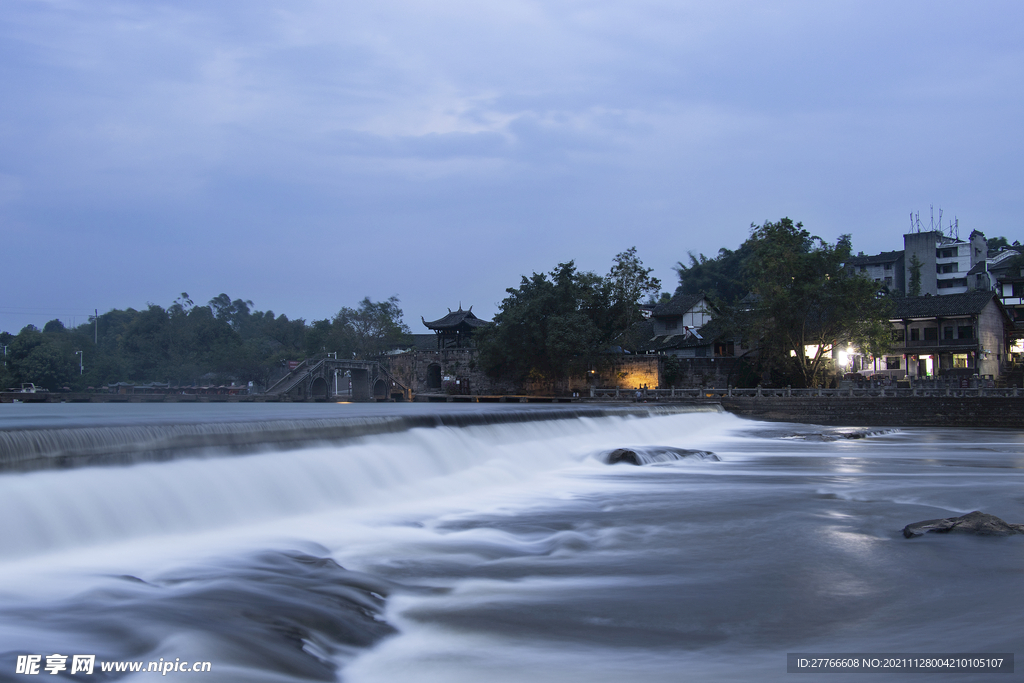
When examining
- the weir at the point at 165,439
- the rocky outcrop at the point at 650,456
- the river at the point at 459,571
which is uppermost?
the weir at the point at 165,439

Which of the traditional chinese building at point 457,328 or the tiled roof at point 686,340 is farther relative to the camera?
the traditional chinese building at point 457,328

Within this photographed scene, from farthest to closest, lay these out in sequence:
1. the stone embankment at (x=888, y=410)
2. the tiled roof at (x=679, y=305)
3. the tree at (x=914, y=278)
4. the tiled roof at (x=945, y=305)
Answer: the tree at (x=914, y=278) → the tiled roof at (x=679, y=305) → the tiled roof at (x=945, y=305) → the stone embankment at (x=888, y=410)

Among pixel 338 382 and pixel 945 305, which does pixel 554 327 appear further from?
pixel 338 382

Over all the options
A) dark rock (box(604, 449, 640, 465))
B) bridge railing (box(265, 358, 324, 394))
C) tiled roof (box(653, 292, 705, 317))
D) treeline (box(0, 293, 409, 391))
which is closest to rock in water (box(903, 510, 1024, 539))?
dark rock (box(604, 449, 640, 465))

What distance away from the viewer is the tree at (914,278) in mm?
54219

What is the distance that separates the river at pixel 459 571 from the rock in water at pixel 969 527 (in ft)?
0.73

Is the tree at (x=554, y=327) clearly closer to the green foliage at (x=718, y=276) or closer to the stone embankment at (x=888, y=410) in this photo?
the stone embankment at (x=888, y=410)

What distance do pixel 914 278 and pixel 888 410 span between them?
31225 mm

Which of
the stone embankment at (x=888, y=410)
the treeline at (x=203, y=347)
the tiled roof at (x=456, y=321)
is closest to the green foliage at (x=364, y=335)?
the treeline at (x=203, y=347)

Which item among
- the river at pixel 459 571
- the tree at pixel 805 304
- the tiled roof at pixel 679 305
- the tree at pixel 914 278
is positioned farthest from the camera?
the tree at pixel 914 278

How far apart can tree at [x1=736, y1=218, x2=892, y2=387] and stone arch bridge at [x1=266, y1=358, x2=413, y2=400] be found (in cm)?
2940

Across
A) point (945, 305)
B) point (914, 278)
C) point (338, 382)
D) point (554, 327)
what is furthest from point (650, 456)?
point (914, 278)

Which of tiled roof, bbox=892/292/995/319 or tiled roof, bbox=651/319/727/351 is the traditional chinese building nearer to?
tiled roof, bbox=651/319/727/351

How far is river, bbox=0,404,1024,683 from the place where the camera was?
3.94 metres
